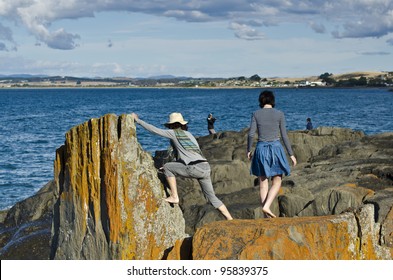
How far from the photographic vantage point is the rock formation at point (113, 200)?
9.46m

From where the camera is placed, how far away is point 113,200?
31.1 feet

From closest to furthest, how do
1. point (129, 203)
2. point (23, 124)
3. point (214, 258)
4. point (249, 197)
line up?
point (214, 258), point (129, 203), point (249, 197), point (23, 124)

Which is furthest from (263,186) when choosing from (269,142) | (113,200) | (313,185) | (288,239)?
(313,185)

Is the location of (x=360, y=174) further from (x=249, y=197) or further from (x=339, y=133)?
(x=339, y=133)

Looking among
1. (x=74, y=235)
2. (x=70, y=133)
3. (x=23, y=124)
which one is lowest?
(x=23, y=124)

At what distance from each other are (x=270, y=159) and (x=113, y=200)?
8.22 ft

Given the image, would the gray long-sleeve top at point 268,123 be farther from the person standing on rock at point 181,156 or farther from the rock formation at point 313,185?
the rock formation at point 313,185

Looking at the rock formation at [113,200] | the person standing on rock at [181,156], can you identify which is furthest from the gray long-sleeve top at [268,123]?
the rock formation at [113,200]

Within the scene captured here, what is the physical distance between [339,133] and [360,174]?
43.8ft

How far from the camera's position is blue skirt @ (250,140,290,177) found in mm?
10531

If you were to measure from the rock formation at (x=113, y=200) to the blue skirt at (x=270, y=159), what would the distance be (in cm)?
143

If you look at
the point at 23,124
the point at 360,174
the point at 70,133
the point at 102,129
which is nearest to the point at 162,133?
the point at 102,129

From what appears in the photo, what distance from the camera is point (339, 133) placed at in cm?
3173

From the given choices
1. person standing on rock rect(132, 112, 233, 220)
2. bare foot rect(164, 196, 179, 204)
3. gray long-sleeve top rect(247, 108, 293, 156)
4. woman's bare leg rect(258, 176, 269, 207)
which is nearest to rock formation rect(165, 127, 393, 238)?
woman's bare leg rect(258, 176, 269, 207)
